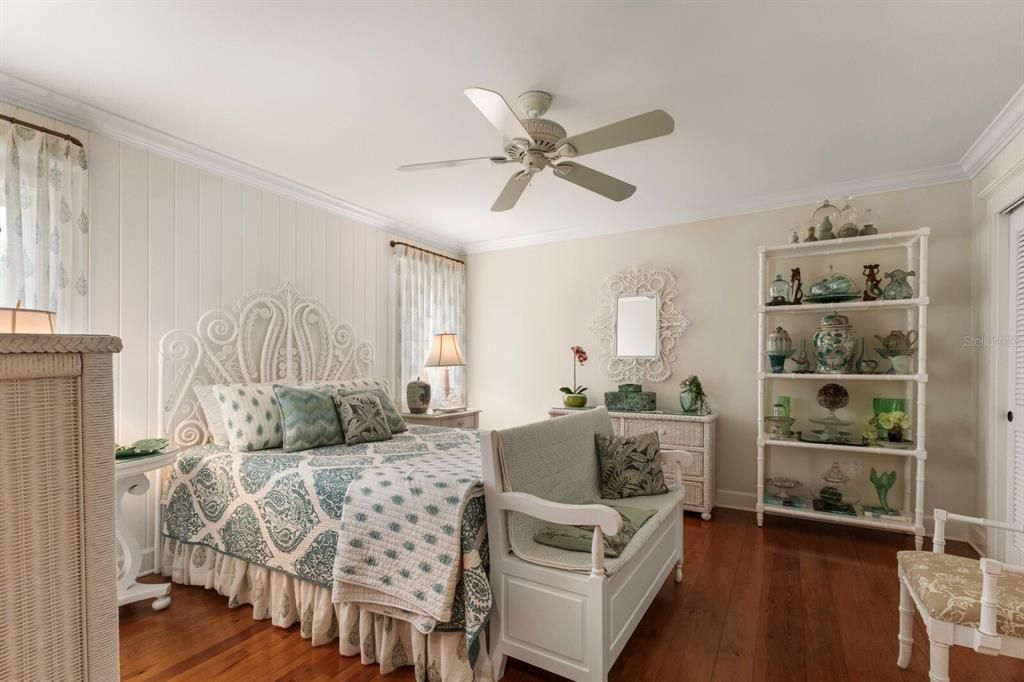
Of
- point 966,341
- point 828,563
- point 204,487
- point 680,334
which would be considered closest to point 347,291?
point 204,487

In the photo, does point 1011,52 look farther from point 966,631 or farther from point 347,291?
point 347,291

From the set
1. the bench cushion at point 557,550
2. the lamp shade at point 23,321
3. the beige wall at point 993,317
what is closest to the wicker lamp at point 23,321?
the lamp shade at point 23,321

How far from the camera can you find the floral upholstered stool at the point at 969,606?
60.2 inches

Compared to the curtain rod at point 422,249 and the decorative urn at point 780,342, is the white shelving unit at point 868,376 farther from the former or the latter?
the curtain rod at point 422,249

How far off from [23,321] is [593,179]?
8.44 ft

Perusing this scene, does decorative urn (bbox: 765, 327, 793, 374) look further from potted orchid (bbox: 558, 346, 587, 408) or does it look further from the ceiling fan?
the ceiling fan

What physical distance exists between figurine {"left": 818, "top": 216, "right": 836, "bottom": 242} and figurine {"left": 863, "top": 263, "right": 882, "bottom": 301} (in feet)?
1.09

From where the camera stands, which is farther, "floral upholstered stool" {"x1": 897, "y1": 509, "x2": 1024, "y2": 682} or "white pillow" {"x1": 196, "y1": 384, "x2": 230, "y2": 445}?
"white pillow" {"x1": 196, "y1": 384, "x2": 230, "y2": 445}

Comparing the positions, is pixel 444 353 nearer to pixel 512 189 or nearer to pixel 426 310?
pixel 426 310

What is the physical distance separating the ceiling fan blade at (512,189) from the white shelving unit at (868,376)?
2068mm

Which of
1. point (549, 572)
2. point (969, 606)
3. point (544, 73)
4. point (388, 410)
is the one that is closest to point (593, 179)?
point (544, 73)

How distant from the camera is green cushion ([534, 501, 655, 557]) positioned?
1.91 m

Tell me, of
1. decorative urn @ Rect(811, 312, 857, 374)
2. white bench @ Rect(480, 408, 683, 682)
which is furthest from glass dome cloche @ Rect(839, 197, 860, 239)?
white bench @ Rect(480, 408, 683, 682)

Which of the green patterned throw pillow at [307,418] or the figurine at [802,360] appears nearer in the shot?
the green patterned throw pillow at [307,418]
